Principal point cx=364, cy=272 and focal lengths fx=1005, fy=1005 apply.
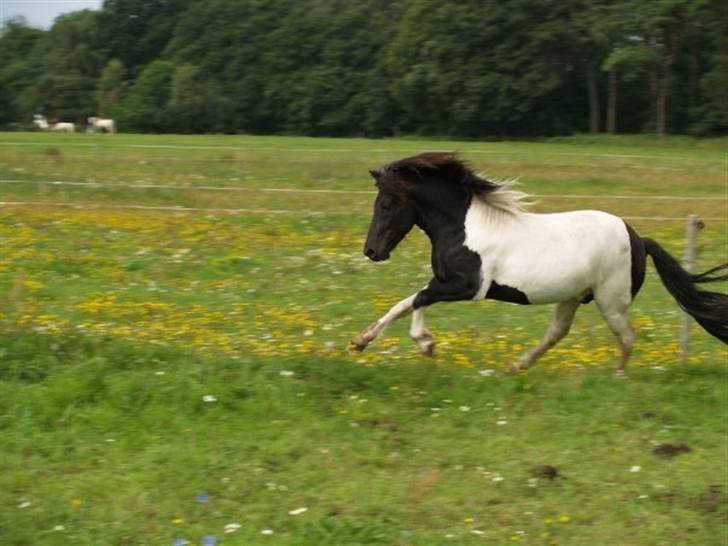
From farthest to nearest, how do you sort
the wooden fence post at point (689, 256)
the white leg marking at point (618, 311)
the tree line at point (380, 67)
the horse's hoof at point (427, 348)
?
the tree line at point (380, 67)
the wooden fence post at point (689, 256)
the white leg marking at point (618, 311)
the horse's hoof at point (427, 348)

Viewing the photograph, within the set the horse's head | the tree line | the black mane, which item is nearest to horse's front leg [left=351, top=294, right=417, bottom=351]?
the horse's head

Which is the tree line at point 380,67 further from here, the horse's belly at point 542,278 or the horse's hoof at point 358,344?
the horse's hoof at point 358,344

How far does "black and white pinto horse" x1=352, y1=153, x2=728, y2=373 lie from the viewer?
7.68 m

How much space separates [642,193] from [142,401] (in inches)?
657

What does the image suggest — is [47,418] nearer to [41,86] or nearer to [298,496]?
[298,496]

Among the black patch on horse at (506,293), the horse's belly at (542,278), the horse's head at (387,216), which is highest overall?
the horse's head at (387,216)

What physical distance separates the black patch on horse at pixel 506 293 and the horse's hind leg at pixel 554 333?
1.87ft

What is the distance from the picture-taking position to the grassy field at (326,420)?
18.9ft

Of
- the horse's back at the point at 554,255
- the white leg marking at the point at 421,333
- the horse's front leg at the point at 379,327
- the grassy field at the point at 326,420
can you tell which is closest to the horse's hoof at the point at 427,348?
the white leg marking at the point at 421,333

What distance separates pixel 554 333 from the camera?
822cm

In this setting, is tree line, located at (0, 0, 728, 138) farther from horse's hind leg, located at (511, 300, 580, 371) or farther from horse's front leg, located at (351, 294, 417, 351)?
horse's front leg, located at (351, 294, 417, 351)

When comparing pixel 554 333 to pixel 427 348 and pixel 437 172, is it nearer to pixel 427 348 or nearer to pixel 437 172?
pixel 427 348

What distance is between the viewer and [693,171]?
2730 cm

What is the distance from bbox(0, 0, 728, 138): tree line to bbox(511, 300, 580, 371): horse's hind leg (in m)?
48.0
